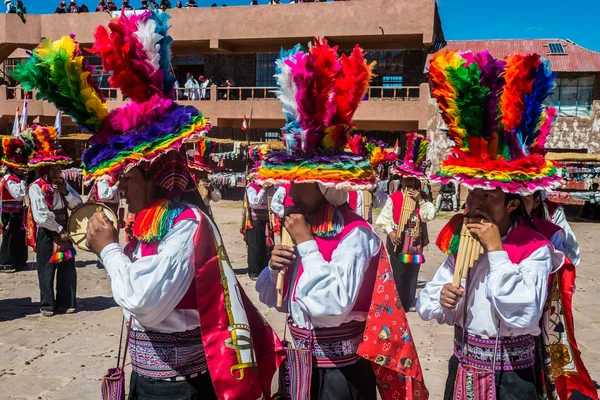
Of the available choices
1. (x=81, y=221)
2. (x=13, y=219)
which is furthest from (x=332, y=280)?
(x=13, y=219)

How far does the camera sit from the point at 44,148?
709cm

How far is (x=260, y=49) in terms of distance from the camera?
28.2 metres

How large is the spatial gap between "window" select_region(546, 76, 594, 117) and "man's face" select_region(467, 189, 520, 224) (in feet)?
71.5

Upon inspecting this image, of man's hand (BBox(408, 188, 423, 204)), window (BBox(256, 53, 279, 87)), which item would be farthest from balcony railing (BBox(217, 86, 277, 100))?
man's hand (BBox(408, 188, 423, 204))

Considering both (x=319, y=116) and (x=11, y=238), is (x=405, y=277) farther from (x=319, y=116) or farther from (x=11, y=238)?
(x=11, y=238)

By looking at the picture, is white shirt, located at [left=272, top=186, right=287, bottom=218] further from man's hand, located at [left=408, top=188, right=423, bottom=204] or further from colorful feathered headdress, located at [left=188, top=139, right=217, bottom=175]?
man's hand, located at [left=408, top=188, right=423, bottom=204]

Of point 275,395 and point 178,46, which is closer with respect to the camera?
point 275,395

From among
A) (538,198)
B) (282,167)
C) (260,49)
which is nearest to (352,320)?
(282,167)

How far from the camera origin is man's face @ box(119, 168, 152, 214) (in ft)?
9.21

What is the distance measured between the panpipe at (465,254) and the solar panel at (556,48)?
24.1 m

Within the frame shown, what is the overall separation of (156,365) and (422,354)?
3728mm

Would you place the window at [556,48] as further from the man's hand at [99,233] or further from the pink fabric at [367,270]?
the man's hand at [99,233]

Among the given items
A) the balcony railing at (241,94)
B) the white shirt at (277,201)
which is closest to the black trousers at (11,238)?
the white shirt at (277,201)

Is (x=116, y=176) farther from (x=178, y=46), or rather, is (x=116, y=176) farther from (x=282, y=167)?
(x=178, y=46)
